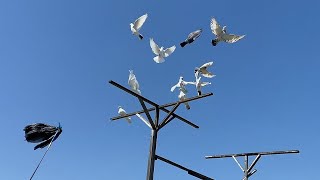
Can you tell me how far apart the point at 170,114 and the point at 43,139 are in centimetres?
223

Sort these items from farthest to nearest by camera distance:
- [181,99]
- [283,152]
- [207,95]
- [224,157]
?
[224,157]
[283,152]
[181,99]
[207,95]

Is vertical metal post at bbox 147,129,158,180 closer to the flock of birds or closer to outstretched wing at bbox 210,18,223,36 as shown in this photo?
the flock of birds

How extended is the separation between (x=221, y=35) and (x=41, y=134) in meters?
3.45

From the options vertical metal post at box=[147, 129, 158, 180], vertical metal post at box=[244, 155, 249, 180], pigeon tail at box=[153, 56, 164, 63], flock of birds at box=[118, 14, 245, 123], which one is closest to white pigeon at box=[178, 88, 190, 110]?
flock of birds at box=[118, 14, 245, 123]

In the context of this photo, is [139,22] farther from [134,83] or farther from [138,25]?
[134,83]

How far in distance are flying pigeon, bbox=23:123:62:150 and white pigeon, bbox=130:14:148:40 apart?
7.03ft

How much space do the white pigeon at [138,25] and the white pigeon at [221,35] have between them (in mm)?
1129

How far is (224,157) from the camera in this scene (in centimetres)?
1261

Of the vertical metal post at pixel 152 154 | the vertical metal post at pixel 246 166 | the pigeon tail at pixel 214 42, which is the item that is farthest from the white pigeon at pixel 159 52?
the vertical metal post at pixel 246 166

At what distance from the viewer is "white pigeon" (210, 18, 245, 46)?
7.05 m

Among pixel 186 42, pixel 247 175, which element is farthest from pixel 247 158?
pixel 186 42

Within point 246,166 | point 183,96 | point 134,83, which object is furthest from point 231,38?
point 246,166

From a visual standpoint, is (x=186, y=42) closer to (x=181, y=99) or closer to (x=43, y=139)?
(x=181, y=99)

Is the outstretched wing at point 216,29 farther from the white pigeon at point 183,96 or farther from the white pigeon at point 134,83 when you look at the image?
the white pigeon at point 134,83
